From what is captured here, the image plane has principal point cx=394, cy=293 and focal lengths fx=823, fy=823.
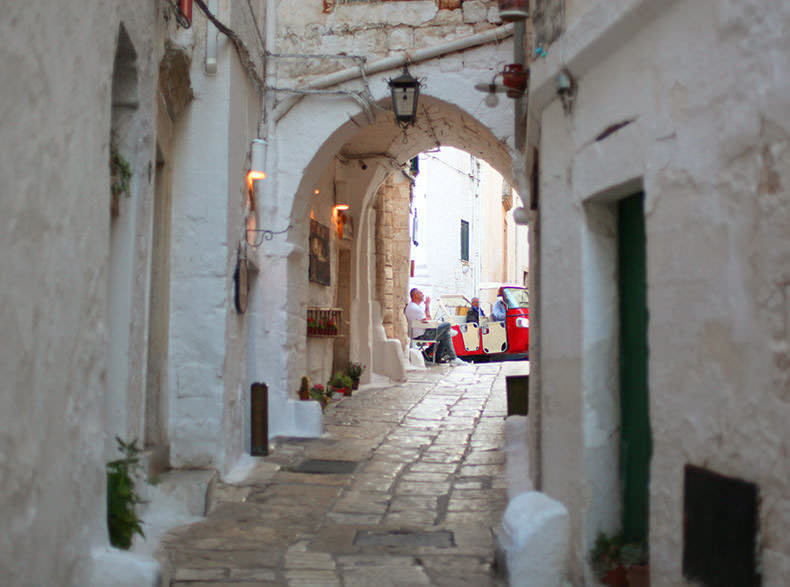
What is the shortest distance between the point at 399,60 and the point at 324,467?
3.66 m

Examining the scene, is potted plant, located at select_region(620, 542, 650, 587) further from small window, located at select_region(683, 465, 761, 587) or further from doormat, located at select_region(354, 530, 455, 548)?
doormat, located at select_region(354, 530, 455, 548)

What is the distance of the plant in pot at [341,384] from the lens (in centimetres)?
1042

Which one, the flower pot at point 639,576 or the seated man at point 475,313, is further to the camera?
the seated man at point 475,313

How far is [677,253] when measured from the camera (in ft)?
9.13

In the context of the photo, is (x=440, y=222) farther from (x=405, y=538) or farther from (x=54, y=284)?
(x=54, y=284)

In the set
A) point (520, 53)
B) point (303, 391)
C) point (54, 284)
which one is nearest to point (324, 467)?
point (303, 391)

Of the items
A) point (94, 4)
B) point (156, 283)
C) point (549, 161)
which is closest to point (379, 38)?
point (156, 283)

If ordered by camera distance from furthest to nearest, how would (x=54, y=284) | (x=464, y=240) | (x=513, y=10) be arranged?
(x=464, y=240), (x=513, y=10), (x=54, y=284)

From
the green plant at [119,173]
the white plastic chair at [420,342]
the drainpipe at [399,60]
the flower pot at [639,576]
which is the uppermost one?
the drainpipe at [399,60]

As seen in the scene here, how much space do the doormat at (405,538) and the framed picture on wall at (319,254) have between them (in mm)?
4858

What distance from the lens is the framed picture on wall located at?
30.8 feet

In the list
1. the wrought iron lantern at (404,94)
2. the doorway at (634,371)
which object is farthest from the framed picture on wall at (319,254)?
the doorway at (634,371)

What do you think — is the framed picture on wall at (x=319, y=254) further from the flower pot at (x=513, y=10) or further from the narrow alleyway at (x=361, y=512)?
the flower pot at (x=513, y=10)

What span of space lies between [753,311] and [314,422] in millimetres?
5643
